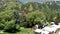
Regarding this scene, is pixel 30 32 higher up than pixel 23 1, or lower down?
lower down

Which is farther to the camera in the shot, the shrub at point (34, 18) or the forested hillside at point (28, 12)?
the shrub at point (34, 18)

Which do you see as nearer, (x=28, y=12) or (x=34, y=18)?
(x=34, y=18)

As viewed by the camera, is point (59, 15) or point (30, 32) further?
point (59, 15)

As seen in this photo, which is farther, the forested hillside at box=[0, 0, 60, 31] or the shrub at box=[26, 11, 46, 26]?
the shrub at box=[26, 11, 46, 26]

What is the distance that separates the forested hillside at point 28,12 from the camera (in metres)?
5.27

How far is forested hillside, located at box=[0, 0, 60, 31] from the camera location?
5.27 meters

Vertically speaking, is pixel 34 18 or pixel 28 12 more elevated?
pixel 28 12

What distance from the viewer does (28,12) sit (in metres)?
6.13

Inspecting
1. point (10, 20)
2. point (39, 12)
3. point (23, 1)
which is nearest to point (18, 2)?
point (23, 1)

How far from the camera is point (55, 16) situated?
20.5ft

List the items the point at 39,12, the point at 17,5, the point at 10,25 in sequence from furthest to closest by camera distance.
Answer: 1. the point at 17,5
2. the point at 39,12
3. the point at 10,25

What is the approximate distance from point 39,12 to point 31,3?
32.3 inches

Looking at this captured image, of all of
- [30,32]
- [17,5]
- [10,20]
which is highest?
[17,5]

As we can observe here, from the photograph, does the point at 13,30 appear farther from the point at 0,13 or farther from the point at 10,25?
the point at 0,13
